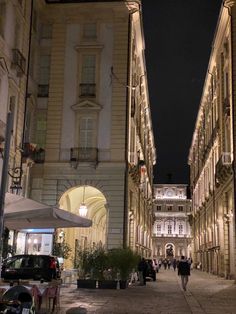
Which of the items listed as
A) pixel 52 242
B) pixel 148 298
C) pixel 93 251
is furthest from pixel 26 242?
pixel 148 298

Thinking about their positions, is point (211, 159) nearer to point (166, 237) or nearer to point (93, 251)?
point (93, 251)

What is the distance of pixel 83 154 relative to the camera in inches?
1251

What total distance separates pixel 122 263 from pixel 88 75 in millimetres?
13389

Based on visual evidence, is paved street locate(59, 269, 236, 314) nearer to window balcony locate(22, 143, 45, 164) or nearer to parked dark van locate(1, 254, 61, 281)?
parked dark van locate(1, 254, 61, 281)

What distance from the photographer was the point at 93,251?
83.6 ft

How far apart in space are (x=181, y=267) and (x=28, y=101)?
44.0 ft

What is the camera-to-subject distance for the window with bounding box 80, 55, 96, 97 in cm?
3275

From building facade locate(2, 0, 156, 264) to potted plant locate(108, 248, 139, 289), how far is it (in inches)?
175

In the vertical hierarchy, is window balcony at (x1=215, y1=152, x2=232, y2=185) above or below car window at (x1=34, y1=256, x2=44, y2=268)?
above

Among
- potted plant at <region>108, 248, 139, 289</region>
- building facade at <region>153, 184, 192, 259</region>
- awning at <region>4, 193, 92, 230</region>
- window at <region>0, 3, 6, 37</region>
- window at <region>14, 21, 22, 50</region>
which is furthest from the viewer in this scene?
building facade at <region>153, 184, 192, 259</region>

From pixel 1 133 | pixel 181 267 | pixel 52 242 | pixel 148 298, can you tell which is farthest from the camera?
pixel 52 242

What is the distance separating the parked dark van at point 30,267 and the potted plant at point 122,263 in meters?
5.14

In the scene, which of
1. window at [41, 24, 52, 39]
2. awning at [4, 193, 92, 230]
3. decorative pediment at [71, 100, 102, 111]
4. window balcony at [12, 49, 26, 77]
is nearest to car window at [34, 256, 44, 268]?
awning at [4, 193, 92, 230]

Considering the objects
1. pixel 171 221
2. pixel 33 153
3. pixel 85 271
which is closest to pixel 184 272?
pixel 85 271
